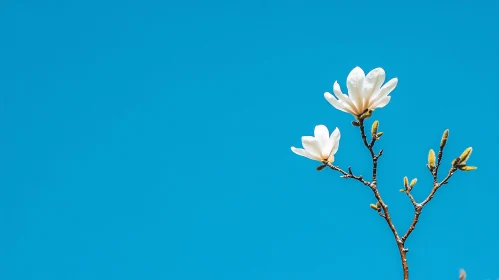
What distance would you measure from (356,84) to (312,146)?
0.93 feet

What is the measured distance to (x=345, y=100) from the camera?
77.1 inches

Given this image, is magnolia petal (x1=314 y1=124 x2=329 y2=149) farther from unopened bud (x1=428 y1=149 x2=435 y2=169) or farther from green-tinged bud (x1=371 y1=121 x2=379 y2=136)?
unopened bud (x1=428 y1=149 x2=435 y2=169)

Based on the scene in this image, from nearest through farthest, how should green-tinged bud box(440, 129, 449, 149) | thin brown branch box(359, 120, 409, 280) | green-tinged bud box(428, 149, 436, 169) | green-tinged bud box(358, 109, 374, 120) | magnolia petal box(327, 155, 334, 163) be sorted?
thin brown branch box(359, 120, 409, 280) < green-tinged bud box(440, 129, 449, 149) < green-tinged bud box(428, 149, 436, 169) < green-tinged bud box(358, 109, 374, 120) < magnolia petal box(327, 155, 334, 163)

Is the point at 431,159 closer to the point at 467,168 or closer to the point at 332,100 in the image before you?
the point at 467,168

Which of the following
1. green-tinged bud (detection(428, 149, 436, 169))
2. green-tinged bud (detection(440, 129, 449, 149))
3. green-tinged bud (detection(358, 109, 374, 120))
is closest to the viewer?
green-tinged bud (detection(440, 129, 449, 149))

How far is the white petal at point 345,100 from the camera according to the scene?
6.36 feet

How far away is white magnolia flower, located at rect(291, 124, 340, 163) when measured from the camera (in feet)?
6.50

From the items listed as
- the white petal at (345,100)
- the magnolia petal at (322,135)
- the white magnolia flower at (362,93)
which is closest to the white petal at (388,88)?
the white magnolia flower at (362,93)

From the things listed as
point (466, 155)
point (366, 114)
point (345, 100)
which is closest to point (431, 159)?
point (466, 155)

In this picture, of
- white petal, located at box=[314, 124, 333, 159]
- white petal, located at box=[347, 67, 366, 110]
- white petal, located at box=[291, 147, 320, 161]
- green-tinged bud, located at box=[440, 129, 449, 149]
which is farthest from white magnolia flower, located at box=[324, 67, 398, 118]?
green-tinged bud, located at box=[440, 129, 449, 149]

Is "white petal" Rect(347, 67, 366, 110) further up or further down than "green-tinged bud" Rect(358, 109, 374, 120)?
further up

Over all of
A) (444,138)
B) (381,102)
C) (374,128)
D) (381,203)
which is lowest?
(381,203)

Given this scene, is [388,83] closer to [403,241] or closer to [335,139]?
[335,139]

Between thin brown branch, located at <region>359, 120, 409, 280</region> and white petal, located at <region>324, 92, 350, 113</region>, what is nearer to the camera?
thin brown branch, located at <region>359, 120, 409, 280</region>
